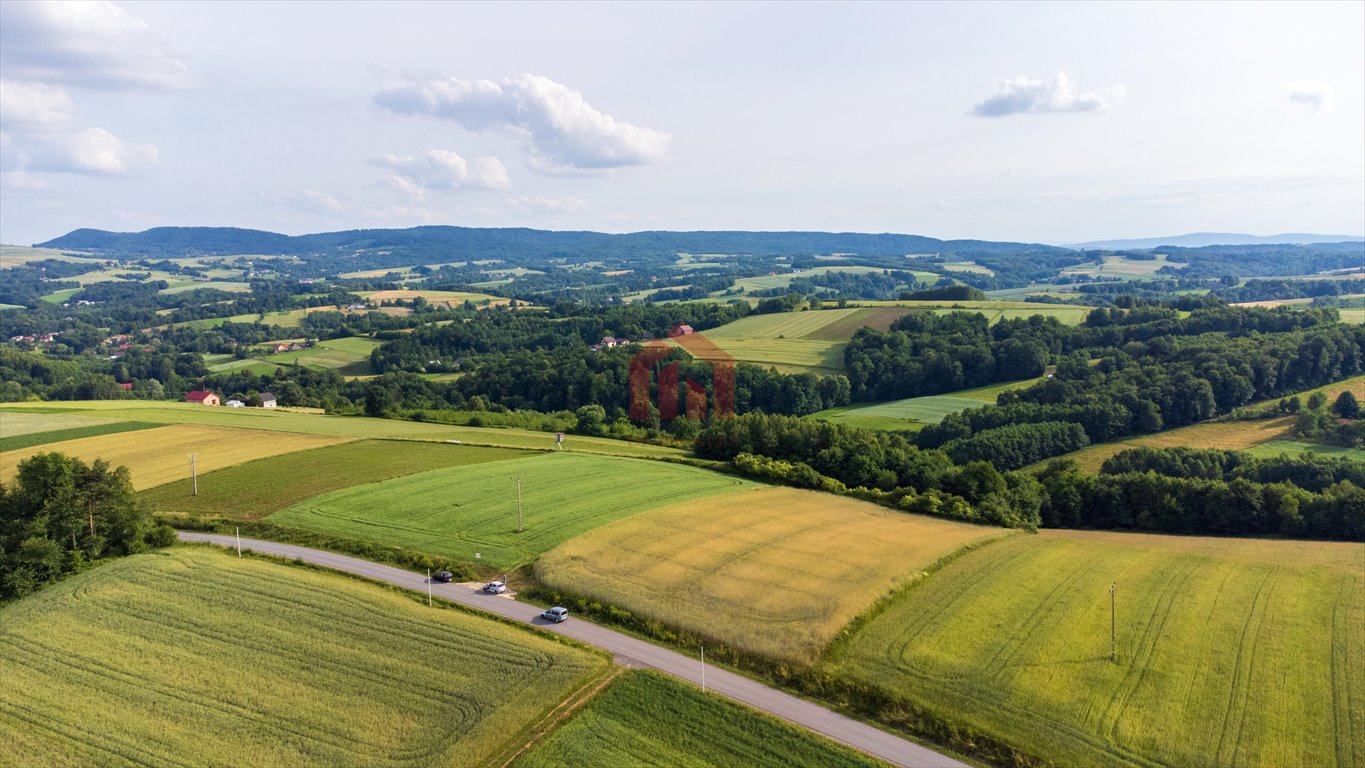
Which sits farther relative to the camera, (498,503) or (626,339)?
(626,339)

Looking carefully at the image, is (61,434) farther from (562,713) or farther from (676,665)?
(676,665)

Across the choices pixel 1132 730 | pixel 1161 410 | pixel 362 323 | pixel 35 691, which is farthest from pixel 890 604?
pixel 362 323

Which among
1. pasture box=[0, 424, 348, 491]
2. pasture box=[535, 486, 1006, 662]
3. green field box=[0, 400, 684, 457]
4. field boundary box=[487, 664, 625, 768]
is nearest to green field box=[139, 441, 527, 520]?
pasture box=[0, 424, 348, 491]

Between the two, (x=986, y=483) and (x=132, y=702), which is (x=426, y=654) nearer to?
(x=132, y=702)

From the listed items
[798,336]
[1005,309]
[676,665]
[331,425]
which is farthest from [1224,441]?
[331,425]

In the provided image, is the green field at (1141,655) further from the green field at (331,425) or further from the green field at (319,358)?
the green field at (319,358)

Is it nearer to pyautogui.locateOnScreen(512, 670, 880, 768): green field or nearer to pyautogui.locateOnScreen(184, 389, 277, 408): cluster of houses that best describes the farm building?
pyautogui.locateOnScreen(184, 389, 277, 408): cluster of houses
